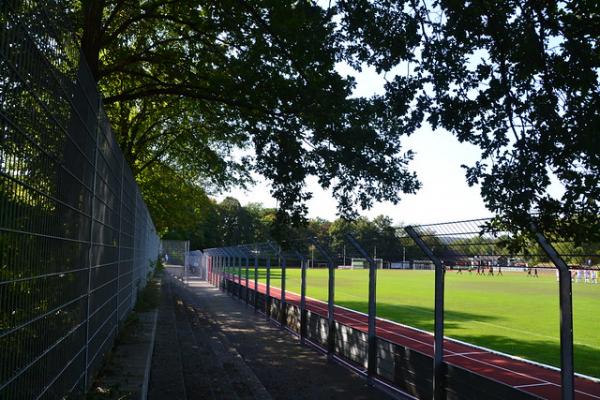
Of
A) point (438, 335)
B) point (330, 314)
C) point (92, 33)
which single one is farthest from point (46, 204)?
point (330, 314)

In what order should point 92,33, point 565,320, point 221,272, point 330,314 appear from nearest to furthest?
point 565,320, point 92,33, point 330,314, point 221,272

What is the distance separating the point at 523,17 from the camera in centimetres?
625

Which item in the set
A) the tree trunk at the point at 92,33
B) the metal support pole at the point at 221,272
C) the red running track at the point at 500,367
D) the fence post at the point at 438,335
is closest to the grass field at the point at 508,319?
the red running track at the point at 500,367

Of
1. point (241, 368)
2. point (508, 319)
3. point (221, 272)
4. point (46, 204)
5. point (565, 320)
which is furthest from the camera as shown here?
point (221, 272)

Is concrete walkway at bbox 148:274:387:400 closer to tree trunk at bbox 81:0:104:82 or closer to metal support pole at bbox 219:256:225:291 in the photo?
tree trunk at bbox 81:0:104:82

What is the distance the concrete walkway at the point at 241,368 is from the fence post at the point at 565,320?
3.85 meters

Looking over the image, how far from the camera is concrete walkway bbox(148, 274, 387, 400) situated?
8.12m

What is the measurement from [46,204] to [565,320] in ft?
15.3

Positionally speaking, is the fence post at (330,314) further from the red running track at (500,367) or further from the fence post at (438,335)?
the fence post at (438,335)

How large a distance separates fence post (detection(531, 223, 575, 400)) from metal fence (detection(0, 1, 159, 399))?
416 centimetres

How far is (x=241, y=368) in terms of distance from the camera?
10109 mm

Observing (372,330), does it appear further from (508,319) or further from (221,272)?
(221,272)

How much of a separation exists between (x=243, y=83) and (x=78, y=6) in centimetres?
524

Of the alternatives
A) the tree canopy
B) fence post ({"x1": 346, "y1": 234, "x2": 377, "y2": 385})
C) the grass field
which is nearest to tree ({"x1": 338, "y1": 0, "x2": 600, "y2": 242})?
the tree canopy
